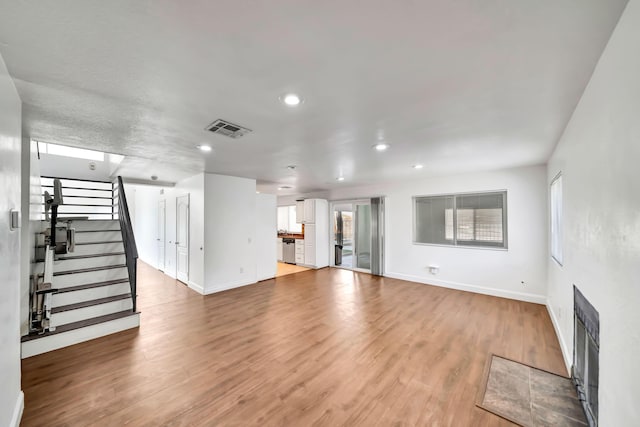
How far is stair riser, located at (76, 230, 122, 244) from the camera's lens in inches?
175

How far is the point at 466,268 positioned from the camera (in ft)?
17.8

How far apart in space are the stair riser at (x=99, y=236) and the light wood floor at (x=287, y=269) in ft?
12.6

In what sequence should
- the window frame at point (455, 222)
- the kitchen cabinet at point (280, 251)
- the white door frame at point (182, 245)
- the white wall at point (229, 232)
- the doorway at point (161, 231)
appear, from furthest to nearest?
the kitchen cabinet at point (280, 251), the doorway at point (161, 231), the white door frame at point (182, 245), the white wall at point (229, 232), the window frame at point (455, 222)

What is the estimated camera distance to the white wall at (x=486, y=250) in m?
4.61

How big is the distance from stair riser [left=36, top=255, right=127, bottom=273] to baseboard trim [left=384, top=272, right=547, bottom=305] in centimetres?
603

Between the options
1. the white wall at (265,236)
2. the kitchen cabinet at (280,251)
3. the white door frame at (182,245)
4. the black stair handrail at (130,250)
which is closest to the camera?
the black stair handrail at (130,250)

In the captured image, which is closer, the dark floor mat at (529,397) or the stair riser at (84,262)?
the dark floor mat at (529,397)

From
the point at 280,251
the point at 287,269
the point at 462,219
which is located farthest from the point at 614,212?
the point at 280,251

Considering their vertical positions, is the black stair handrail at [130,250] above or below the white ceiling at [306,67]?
below

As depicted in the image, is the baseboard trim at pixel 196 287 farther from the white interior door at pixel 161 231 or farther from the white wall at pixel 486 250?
the white wall at pixel 486 250


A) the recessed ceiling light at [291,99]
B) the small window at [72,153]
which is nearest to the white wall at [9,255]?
the recessed ceiling light at [291,99]

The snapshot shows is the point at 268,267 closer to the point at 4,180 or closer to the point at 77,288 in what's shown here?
the point at 77,288

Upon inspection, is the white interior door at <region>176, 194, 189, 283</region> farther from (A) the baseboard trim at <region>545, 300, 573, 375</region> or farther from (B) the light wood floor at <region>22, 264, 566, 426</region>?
(A) the baseboard trim at <region>545, 300, 573, 375</region>

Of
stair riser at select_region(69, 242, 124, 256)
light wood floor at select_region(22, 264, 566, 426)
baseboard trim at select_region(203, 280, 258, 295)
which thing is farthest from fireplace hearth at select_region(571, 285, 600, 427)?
stair riser at select_region(69, 242, 124, 256)
